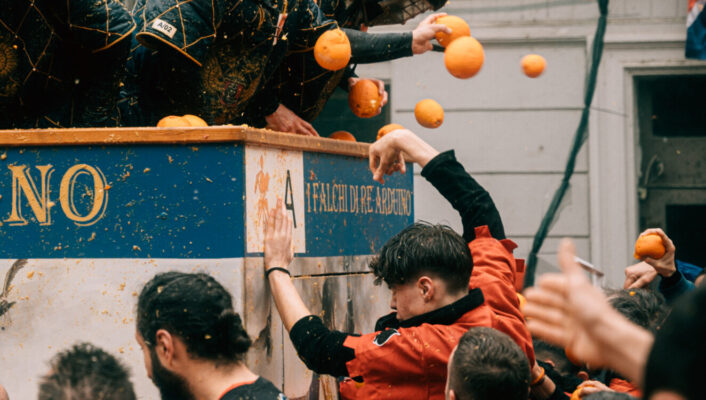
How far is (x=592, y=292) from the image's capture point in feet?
3.84

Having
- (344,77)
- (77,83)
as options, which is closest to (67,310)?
(77,83)

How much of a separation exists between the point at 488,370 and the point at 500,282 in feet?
2.54

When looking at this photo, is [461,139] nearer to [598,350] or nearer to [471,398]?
[471,398]

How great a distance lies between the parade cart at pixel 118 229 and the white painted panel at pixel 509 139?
17.2 ft

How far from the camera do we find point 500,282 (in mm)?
2822

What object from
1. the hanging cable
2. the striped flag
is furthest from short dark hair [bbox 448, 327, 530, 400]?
the striped flag

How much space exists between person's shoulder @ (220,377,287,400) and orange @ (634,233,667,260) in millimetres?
2106

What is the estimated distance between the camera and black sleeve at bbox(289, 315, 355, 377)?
97.0 inches

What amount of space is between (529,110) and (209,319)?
6074 millimetres

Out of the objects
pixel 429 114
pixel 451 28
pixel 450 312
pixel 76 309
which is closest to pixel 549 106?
pixel 429 114

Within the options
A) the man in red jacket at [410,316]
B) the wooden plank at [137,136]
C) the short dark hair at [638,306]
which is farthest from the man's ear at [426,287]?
the short dark hair at [638,306]

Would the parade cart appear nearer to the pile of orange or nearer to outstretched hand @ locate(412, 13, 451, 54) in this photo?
the pile of orange

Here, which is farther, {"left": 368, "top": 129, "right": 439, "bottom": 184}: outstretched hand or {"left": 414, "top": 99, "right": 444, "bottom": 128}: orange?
{"left": 414, "top": 99, "right": 444, "bottom": 128}: orange

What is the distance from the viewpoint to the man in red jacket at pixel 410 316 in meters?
2.44
